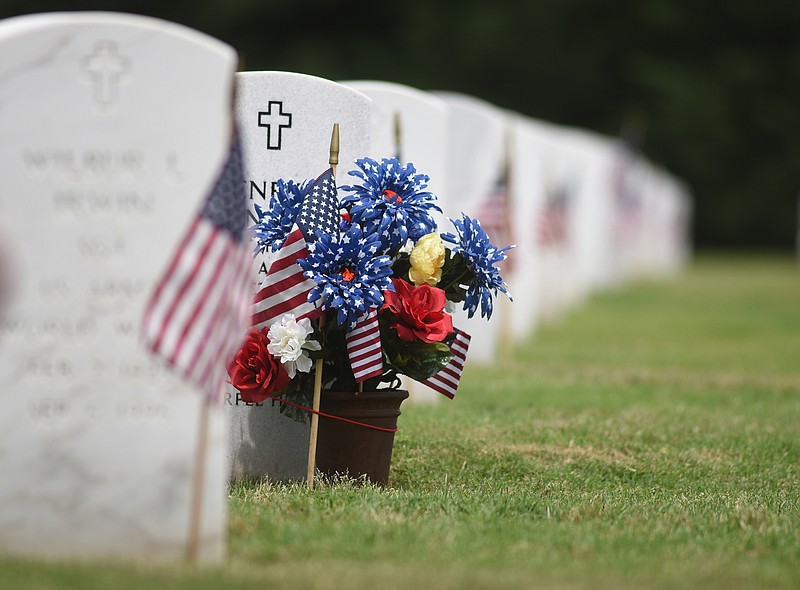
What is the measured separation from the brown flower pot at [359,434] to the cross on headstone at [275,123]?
3.94 feet

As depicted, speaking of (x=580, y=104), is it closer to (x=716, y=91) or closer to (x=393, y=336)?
(x=716, y=91)

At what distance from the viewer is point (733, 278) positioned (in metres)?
29.3

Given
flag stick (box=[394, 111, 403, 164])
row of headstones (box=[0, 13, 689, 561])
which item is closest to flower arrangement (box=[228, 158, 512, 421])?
row of headstones (box=[0, 13, 689, 561])

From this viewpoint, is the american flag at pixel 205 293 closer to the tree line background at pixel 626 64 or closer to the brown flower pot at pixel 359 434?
the brown flower pot at pixel 359 434

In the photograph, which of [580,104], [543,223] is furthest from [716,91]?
[543,223]

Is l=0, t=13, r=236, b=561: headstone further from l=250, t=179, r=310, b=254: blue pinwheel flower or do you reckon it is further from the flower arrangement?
l=250, t=179, r=310, b=254: blue pinwheel flower

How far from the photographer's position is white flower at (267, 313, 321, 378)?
5.46m

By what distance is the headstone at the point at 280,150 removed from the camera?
5953 mm

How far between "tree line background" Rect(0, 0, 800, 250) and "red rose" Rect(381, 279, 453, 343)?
119 feet

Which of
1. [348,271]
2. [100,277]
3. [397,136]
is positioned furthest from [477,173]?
[100,277]

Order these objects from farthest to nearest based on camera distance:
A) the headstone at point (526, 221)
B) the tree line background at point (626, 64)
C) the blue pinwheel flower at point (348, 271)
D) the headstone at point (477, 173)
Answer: the tree line background at point (626, 64)
the headstone at point (526, 221)
the headstone at point (477, 173)
the blue pinwheel flower at point (348, 271)

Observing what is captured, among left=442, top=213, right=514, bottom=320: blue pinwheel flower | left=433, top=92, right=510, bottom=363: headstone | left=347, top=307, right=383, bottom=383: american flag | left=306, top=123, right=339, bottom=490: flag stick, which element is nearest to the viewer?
left=347, top=307, right=383, bottom=383: american flag

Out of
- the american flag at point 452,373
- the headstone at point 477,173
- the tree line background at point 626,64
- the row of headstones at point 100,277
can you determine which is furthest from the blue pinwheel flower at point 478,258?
the tree line background at point 626,64

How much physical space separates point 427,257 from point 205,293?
161cm
